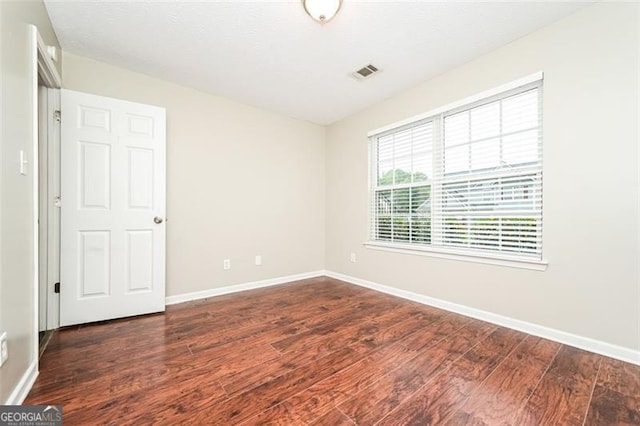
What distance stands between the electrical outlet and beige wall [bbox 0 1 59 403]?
0.04 meters

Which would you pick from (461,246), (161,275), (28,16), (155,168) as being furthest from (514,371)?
(28,16)

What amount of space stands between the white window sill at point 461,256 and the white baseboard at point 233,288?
3.82ft

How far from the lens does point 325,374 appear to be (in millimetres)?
1604

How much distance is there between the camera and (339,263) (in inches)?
163

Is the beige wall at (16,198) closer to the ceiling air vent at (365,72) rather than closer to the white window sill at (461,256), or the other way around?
the ceiling air vent at (365,72)

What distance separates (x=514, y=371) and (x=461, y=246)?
1280 millimetres

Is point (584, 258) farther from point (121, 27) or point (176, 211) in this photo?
point (121, 27)

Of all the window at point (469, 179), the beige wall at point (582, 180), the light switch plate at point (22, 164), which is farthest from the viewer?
the window at point (469, 179)

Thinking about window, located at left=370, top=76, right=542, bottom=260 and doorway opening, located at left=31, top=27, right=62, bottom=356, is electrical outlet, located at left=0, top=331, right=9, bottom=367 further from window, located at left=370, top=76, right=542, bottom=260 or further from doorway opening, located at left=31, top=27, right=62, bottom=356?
window, located at left=370, top=76, right=542, bottom=260

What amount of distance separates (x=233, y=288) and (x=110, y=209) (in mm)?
1628

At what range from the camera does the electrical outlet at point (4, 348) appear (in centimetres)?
119

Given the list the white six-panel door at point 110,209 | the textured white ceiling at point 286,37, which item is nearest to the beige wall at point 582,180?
the textured white ceiling at point 286,37

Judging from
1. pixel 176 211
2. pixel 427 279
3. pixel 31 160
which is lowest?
pixel 427 279

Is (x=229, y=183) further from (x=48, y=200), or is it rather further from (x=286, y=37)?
(x=286, y=37)
